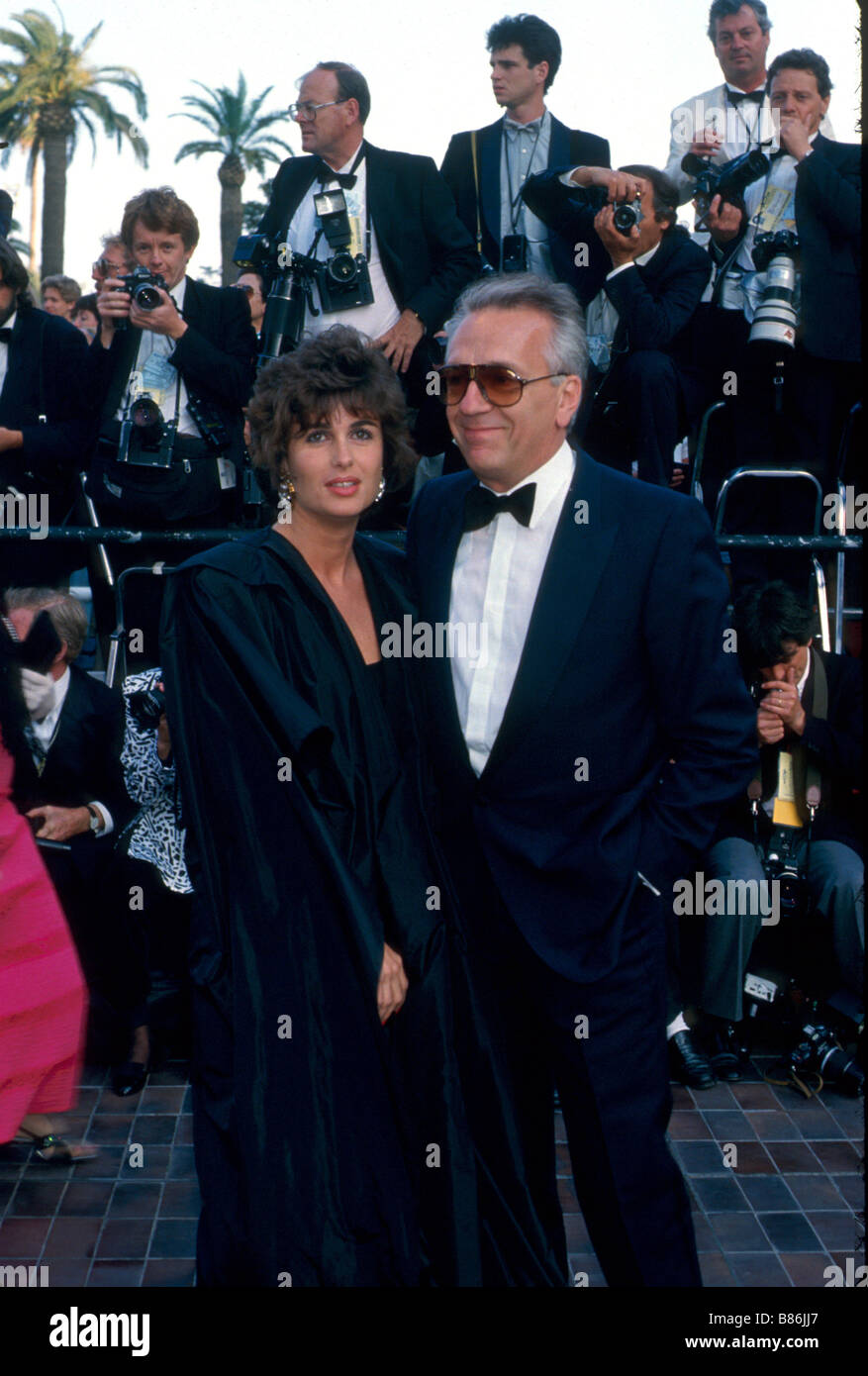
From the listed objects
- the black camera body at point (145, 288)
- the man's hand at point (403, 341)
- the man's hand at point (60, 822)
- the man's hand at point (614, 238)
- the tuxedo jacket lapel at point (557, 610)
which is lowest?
the man's hand at point (60, 822)

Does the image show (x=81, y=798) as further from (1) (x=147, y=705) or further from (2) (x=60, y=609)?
(2) (x=60, y=609)

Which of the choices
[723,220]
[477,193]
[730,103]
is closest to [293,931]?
[477,193]

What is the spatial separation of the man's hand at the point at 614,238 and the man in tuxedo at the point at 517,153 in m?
0.27

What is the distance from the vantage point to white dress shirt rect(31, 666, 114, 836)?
199 inches

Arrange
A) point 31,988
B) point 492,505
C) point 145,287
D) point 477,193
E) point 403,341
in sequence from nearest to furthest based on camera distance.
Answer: point 492,505 → point 31,988 → point 145,287 → point 403,341 → point 477,193

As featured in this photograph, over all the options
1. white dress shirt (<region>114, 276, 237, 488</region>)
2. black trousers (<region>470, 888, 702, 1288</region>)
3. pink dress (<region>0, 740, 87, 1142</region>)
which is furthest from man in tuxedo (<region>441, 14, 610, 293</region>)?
black trousers (<region>470, 888, 702, 1288</region>)

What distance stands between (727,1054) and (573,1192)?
3.27ft

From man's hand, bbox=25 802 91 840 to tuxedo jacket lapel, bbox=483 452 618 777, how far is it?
2386mm

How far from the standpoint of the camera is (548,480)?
125 inches

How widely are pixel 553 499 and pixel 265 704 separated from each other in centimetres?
77

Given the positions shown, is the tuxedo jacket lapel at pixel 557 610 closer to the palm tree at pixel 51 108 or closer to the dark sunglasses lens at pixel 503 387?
the dark sunglasses lens at pixel 503 387

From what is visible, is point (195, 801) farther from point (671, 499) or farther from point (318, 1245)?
point (671, 499)

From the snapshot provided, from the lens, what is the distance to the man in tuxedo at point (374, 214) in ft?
18.4

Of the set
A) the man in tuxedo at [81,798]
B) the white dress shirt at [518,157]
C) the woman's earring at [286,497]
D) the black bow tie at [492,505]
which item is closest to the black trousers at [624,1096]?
the black bow tie at [492,505]
